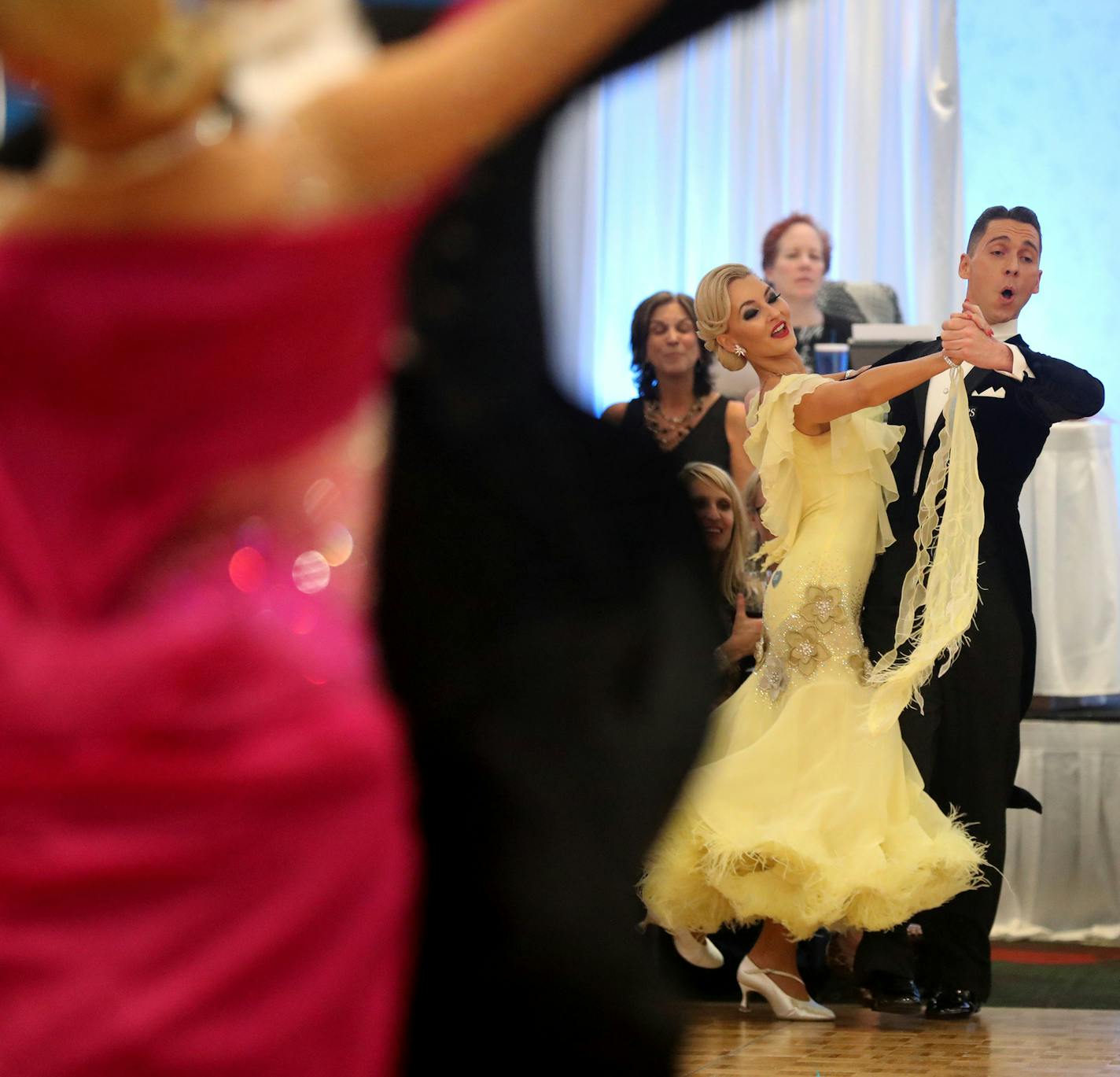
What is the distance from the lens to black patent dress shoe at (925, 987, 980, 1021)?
12.8 ft

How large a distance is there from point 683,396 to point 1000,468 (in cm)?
92

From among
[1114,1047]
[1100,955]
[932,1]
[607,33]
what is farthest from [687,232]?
[607,33]

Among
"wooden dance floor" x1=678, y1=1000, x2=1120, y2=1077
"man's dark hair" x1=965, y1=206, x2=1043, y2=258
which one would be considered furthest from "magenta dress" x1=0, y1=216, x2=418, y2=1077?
"man's dark hair" x1=965, y1=206, x2=1043, y2=258

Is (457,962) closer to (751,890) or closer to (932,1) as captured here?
(751,890)

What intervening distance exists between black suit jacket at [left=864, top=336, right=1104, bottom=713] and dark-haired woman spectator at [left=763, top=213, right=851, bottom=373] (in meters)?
1.02

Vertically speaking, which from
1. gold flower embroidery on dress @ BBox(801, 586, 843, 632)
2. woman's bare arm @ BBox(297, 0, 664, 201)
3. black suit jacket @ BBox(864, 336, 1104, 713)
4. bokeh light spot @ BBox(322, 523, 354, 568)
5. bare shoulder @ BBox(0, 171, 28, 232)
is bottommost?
gold flower embroidery on dress @ BBox(801, 586, 843, 632)

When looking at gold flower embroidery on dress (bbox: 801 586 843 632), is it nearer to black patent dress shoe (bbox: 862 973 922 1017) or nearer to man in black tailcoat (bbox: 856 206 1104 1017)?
man in black tailcoat (bbox: 856 206 1104 1017)

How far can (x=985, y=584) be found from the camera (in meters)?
4.15

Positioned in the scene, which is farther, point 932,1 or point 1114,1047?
point 932,1

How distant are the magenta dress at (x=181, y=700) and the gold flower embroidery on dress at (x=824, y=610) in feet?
11.1

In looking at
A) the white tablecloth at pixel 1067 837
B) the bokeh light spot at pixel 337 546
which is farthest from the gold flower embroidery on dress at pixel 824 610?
the bokeh light spot at pixel 337 546

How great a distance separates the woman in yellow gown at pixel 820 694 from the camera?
3.76 metres

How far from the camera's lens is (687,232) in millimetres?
6871

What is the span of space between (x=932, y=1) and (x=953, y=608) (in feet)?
11.6
